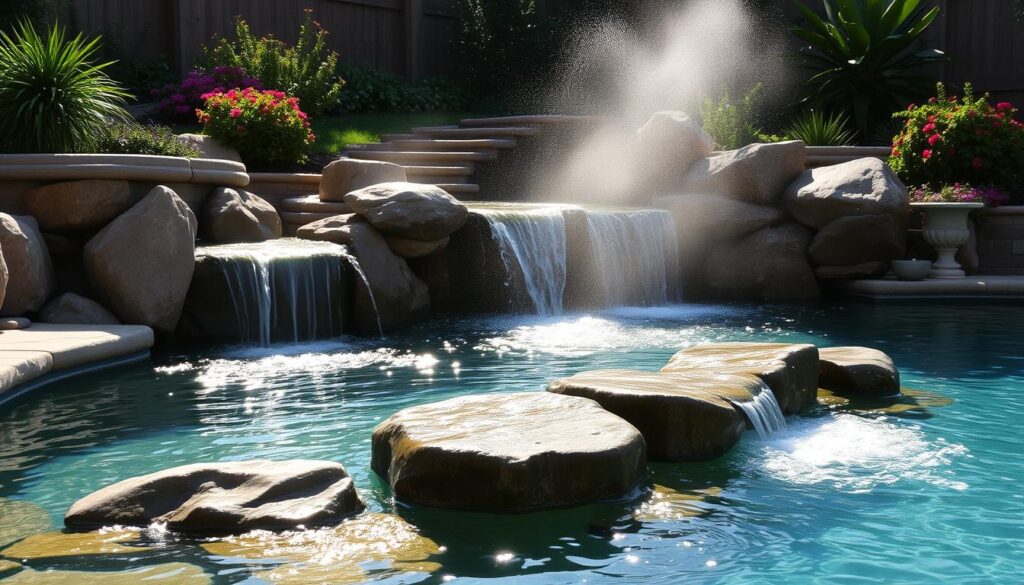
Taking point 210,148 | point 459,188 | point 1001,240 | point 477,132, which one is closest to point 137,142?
point 210,148

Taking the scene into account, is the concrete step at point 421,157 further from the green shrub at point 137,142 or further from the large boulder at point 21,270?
the large boulder at point 21,270

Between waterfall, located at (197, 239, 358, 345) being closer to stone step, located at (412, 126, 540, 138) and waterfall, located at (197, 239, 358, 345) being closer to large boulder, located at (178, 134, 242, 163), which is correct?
large boulder, located at (178, 134, 242, 163)

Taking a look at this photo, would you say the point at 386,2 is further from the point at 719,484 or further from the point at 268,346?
the point at 719,484

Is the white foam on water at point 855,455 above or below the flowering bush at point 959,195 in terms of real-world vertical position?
below

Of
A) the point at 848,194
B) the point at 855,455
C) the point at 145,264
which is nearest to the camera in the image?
the point at 855,455

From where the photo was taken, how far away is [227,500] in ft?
14.3

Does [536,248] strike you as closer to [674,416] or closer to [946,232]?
[946,232]

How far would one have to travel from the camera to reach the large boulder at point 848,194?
456 inches

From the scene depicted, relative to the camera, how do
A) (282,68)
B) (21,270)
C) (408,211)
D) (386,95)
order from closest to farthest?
(21,270)
(408,211)
(282,68)
(386,95)

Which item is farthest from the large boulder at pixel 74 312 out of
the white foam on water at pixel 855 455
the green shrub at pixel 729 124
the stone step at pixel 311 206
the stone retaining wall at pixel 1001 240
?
the stone retaining wall at pixel 1001 240

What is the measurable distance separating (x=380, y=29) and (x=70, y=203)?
10468 millimetres

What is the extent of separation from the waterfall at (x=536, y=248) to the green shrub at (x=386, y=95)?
613 cm

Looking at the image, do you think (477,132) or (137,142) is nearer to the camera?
(137,142)

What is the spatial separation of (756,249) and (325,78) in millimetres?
6593
